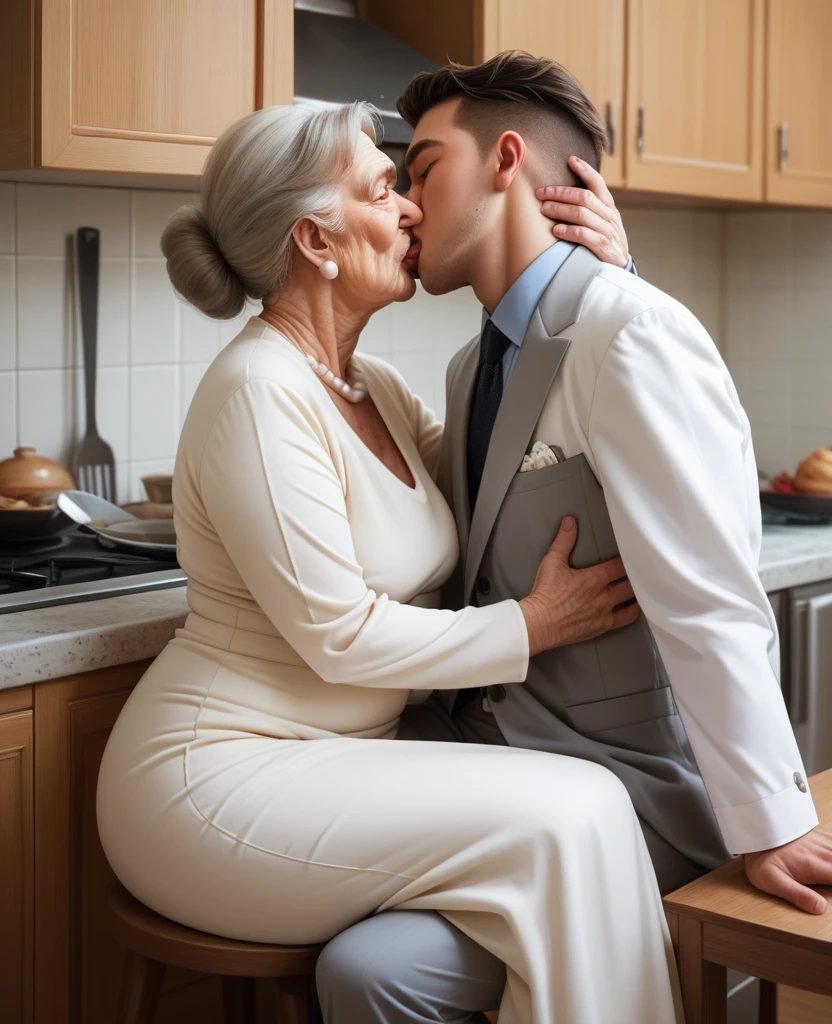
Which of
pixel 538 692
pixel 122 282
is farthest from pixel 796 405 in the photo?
pixel 538 692

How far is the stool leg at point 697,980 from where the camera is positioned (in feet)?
4.17

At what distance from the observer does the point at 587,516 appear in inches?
55.6

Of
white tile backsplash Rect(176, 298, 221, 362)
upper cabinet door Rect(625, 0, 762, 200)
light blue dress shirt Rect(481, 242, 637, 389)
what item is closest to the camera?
light blue dress shirt Rect(481, 242, 637, 389)

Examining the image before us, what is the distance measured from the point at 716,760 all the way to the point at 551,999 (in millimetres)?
296

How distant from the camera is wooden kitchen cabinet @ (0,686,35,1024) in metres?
1.47

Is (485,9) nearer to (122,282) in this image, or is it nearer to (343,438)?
(122,282)

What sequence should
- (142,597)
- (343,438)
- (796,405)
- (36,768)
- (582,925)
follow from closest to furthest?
1. (582,925)
2. (343,438)
3. (36,768)
4. (142,597)
5. (796,405)

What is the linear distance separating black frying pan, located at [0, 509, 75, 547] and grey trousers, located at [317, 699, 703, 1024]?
0.95 m

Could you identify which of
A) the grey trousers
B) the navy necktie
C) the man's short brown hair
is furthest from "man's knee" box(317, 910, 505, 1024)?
the man's short brown hair

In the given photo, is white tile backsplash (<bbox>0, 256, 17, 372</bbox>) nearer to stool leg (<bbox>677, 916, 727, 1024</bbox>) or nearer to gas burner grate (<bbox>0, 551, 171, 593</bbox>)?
gas burner grate (<bbox>0, 551, 171, 593</bbox>)

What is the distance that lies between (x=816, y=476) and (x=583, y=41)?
101cm

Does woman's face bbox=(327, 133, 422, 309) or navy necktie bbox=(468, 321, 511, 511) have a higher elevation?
woman's face bbox=(327, 133, 422, 309)

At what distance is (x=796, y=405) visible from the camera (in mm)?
3447

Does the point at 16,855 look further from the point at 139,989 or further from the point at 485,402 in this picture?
the point at 485,402
